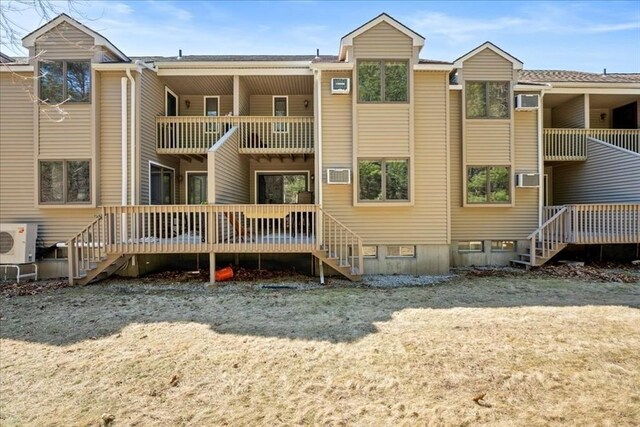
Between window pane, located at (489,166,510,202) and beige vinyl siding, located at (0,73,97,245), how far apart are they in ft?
40.7

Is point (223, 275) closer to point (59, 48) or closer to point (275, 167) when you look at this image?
point (275, 167)

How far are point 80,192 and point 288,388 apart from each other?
9.29 m

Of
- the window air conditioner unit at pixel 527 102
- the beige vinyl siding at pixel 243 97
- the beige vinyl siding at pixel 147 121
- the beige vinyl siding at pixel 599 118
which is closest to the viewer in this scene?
the beige vinyl siding at pixel 147 121

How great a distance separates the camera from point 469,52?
35.2ft

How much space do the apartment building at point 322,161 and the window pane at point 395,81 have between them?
0.14ft

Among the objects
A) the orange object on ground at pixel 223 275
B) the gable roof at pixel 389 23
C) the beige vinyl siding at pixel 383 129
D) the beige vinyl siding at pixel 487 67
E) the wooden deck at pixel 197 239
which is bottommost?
the orange object on ground at pixel 223 275

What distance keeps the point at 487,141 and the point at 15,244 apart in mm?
14396

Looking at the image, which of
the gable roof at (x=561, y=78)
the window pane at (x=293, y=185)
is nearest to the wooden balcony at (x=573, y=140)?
the gable roof at (x=561, y=78)

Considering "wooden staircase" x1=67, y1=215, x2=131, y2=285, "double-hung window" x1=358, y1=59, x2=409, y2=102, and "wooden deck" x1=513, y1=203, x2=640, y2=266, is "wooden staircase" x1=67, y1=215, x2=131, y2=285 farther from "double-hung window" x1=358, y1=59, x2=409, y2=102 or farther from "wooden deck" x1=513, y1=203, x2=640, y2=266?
"wooden deck" x1=513, y1=203, x2=640, y2=266

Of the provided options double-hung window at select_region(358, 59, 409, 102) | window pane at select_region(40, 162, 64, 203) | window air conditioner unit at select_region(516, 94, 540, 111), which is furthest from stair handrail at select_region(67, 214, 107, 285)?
window air conditioner unit at select_region(516, 94, 540, 111)

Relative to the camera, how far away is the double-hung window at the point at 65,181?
9.58 metres

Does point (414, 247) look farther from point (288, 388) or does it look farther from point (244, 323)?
point (288, 388)

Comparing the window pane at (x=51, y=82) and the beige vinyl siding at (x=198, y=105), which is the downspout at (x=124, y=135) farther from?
the beige vinyl siding at (x=198, y=105)

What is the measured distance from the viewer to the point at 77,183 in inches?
379
